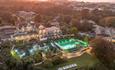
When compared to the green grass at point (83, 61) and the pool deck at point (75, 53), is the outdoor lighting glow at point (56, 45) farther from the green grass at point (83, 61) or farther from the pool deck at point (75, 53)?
the green grass at point (83, 61)

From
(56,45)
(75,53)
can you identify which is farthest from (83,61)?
(56,45)

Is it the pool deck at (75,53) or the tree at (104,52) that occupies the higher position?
the tree at (104,52)

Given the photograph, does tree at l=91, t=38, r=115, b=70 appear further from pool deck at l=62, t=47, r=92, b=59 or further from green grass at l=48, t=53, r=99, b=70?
pool deck at l=62, t=47, r=92, b=59

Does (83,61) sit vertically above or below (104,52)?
below

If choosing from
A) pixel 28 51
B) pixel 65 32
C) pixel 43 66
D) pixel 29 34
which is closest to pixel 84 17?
pixel 65 32

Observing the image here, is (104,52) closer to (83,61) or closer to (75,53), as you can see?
(83,61)

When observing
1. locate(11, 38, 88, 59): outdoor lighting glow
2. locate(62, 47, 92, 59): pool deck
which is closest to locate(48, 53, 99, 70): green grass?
locate(62, 47, 92, 59): pool deck

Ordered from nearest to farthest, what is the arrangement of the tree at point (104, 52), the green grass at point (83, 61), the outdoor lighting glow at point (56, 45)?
the tree at point (104, 52), the green grass at point (83, 61), the outdoor lighting glow at point (56, 45)

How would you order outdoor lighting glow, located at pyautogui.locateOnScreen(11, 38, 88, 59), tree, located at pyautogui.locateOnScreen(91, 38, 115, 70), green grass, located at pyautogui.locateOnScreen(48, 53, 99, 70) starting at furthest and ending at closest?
outdoor lighting glow, located at pyautogui.locateOnScreen(11, 38, 88, 59), green grass, located at pyautogui.locateOnScreen(48, 53, 99, 70), tree, located at pyautogui.locateOnScreen(91, 38, 115, 70)

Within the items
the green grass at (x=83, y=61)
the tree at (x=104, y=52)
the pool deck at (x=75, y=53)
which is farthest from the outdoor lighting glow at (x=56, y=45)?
the tree at (x=104, y=52)

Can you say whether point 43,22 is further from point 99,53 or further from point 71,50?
point 99,53

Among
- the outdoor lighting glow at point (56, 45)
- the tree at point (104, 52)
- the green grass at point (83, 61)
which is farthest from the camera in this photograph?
the outdoor lighting glow at point (56, 45)
